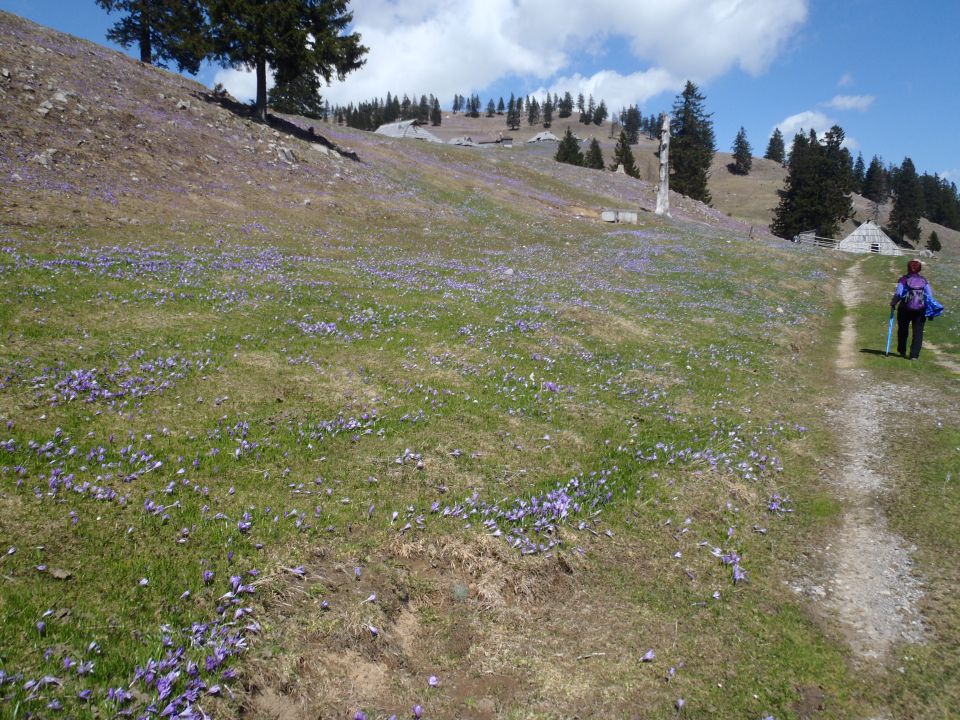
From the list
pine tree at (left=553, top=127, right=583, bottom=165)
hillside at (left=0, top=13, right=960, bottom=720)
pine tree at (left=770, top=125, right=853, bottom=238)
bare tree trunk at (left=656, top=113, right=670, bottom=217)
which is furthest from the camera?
pine tree at (left=553, top=127, right=583, bottom=165)

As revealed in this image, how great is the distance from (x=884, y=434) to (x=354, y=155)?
51.8m

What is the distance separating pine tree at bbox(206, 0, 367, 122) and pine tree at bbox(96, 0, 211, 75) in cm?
177

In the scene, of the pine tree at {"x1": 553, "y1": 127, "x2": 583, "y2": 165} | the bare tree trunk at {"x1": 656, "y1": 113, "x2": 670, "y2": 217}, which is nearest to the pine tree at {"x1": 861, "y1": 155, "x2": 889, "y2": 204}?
the pine tree at {"x1": 553, "y1": 127, "x2": 583, "y2": 165}

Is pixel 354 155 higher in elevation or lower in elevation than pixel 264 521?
higher

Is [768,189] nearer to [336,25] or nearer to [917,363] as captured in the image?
[336,25]

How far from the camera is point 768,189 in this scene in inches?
6703

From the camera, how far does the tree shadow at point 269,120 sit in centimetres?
4758

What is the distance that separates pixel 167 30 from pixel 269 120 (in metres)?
10.8

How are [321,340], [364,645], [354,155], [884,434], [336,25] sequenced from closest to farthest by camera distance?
[364,645] → [884,434] → [321,340] → [336,25] → [354,155]

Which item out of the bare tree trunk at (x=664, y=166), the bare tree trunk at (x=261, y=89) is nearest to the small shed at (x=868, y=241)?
the bare tree trunk at (x=664, y=166)

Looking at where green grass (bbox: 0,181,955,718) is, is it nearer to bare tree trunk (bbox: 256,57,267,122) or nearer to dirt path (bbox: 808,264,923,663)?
dirt path (bbox: 808,264,923,663)

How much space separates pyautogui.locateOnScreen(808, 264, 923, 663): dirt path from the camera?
720 cm

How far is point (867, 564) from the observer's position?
8492 mm

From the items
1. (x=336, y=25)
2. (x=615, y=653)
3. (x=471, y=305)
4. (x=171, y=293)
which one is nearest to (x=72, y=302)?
(x=171, y=293)
